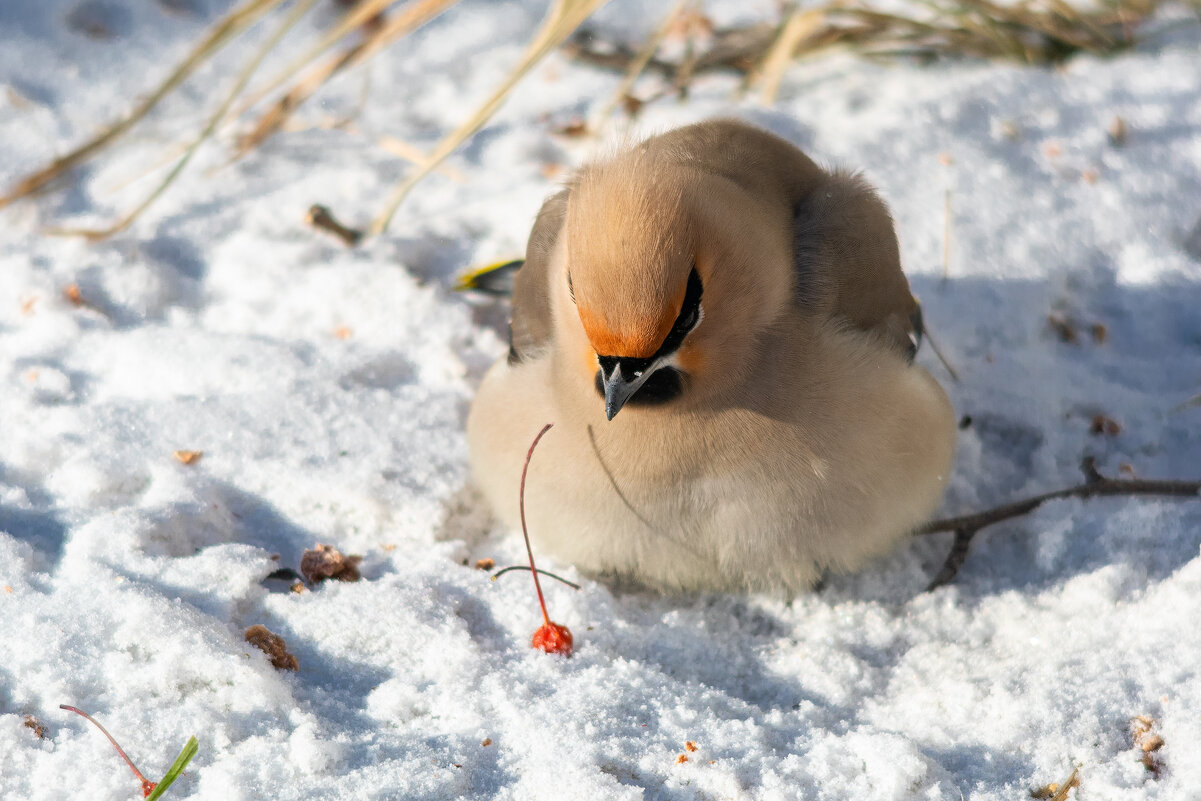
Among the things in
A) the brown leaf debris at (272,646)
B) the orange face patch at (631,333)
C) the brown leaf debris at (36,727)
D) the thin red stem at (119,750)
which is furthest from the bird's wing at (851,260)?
the brown leaf debris at (36,727)

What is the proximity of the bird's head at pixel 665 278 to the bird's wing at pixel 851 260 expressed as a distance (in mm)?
128

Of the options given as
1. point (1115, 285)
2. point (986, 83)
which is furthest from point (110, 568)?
point (986, 83)

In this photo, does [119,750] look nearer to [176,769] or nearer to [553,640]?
[176,769]

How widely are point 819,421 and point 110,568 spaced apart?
162 cm

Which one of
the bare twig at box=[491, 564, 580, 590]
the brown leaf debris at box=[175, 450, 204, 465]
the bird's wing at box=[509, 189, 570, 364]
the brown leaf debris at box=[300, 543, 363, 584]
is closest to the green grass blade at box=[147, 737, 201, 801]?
the brown leaf debris at box=[300, 543, 363, 584]

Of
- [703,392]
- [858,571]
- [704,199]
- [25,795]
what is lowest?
[858,571]

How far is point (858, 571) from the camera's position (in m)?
2.86

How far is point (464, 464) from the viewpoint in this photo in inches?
122

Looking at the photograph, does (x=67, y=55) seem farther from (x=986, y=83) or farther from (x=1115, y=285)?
(x=1115, y=285)

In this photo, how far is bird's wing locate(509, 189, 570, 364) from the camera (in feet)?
9.38

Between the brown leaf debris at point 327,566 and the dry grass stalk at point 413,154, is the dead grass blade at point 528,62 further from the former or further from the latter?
the brown leaf debris at point 327,566

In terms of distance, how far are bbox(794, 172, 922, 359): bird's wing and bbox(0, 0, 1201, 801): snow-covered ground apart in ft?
1.94

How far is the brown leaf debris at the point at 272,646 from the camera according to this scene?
2.36 meters

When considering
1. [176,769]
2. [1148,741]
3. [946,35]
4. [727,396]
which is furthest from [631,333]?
[946,35]
